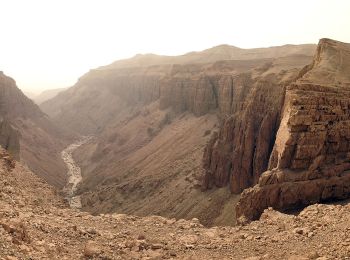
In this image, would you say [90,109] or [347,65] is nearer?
[347,65]

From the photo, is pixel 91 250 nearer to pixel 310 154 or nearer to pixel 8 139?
pixel 310 154

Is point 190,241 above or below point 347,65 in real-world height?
below

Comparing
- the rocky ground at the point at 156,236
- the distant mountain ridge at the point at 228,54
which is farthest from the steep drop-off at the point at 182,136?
the rocky ground at the point at 156,236

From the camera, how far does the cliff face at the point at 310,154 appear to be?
27094 millimetres

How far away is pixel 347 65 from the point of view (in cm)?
3055

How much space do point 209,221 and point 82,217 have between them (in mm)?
17531

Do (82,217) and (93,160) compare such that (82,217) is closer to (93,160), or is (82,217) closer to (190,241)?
(190,241)

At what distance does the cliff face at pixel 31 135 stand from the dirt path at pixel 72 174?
3.99 ft

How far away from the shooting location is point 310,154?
27688 millimetres

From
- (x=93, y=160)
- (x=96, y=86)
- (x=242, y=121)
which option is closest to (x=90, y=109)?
(x=96, y=86)

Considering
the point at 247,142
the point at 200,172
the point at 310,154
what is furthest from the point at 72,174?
the point at 310,154

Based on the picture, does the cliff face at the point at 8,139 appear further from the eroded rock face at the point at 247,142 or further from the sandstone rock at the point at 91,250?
the sandstone rock at the point at 91,250

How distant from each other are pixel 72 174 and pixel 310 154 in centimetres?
4917

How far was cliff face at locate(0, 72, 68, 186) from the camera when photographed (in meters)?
53.4
